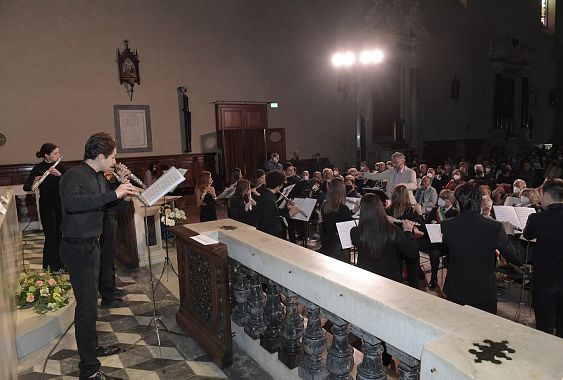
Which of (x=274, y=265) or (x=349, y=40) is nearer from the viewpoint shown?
(x=274, y=265)

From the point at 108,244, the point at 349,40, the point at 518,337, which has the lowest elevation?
the point at 108,244

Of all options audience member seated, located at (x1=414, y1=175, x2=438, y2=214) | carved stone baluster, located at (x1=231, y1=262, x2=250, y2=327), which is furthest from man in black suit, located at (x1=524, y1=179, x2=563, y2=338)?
audience member seated, located at (x1=414, y1=175, x2=438, y2=214)

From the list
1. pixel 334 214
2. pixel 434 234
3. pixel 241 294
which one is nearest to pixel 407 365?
pixel 241 294

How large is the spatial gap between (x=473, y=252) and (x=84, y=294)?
9.08 ft

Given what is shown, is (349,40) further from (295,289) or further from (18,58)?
(295,289)

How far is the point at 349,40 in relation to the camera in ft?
52.1

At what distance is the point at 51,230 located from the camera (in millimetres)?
5422

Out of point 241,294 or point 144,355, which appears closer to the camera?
point 241,294

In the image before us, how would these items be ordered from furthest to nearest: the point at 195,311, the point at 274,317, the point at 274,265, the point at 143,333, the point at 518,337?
the point at 143,333 < the point at 195,311 < the point at 274,317 < the point at 274,265 < the point at 518,337

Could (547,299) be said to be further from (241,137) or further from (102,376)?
(241,137)

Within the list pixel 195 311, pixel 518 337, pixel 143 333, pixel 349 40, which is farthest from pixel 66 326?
pixel 349 40

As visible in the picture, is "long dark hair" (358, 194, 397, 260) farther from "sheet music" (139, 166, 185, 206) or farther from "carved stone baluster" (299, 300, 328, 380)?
"sheet music" (139, 166, 185, 206)

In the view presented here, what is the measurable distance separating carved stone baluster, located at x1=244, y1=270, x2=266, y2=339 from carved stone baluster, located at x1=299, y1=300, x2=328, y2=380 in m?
0.70

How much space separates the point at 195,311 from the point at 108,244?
1600 mm
